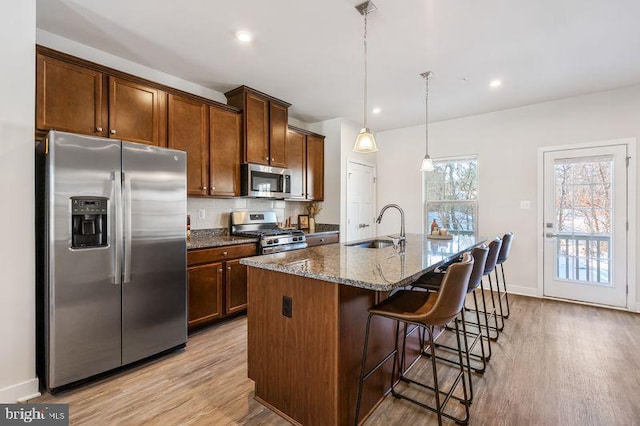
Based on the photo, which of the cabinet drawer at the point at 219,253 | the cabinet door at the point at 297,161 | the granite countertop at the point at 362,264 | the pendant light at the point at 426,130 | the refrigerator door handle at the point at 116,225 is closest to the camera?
the granite countertop at the point at 362,264

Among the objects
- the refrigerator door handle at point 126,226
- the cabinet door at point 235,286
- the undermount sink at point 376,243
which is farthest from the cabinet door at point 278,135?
the refrigerator door handle at point 126,226

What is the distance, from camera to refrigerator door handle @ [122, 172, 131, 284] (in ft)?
7.35

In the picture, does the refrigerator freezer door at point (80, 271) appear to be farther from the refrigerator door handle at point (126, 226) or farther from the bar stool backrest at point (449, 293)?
the bar stool backrest at point (449, 293)

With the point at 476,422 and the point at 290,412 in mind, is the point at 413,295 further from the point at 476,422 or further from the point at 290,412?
the point at 290,412

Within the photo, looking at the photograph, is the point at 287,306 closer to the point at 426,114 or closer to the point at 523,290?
the point at 426,114

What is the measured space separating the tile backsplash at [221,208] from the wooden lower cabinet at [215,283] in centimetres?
67

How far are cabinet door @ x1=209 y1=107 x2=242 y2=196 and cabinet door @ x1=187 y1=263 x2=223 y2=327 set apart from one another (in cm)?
90

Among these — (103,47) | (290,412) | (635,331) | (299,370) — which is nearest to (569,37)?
(635,331)

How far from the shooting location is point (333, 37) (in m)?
2.58

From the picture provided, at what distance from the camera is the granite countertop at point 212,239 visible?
117 inches

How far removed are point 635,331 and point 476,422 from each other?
8.58 ft

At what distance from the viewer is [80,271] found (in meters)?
2.05

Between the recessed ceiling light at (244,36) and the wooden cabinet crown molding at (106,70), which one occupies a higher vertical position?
the recessed ceiling light at (244,36)

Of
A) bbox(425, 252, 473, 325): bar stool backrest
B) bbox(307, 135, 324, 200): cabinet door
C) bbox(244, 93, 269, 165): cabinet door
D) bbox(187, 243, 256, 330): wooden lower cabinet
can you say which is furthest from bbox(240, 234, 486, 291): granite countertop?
bbox(307, 135, 324, 200): cabinet door
